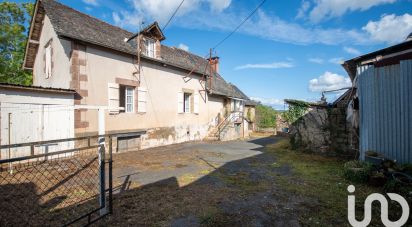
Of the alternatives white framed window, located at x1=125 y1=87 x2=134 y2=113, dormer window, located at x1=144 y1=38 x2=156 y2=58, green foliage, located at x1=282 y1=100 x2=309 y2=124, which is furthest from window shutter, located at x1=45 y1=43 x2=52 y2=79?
green foliage, located at x1=282 y1=100 x2=309 y2=124

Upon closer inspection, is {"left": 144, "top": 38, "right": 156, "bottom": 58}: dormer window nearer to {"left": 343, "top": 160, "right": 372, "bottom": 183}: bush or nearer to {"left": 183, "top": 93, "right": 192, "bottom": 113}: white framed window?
{"left": 183, "top": 93, "right": 192, "bottom": 113}: white framed window

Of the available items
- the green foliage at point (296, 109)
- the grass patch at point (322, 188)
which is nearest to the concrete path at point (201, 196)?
→ the grass patch at point (322, 188)

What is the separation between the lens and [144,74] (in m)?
11.5

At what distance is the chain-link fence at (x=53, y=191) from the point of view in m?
3.45

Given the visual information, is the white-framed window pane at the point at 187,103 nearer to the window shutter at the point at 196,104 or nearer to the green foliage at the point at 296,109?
the window shutter at the point at 196,104

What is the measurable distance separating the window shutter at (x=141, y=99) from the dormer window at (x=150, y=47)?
2.24m

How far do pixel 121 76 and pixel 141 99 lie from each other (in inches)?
60.2

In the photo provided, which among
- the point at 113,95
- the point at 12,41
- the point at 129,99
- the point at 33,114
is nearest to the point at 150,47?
the point at 129,99

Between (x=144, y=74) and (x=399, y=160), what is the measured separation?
10662 mm

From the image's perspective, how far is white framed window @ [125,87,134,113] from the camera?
10.9m

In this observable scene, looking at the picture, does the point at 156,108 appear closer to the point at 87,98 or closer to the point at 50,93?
the point at 87,98

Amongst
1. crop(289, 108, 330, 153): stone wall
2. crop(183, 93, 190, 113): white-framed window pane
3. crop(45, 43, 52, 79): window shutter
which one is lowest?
crop(289, 108, 330, 153): stone wall

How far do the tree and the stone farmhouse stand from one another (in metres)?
7.06

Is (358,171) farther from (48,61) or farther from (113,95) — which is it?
(48,61)
